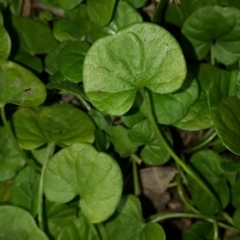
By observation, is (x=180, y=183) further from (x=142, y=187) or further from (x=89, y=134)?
(x=89, y=134)

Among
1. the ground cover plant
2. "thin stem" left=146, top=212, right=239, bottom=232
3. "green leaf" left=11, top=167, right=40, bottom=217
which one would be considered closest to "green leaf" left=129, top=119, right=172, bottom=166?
the ground cover plant

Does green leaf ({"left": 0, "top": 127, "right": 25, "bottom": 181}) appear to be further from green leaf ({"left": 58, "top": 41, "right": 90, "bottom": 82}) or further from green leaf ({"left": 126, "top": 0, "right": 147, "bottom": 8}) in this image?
green leaf ({"left": 126, "top": 0, "right": 147, "bottom": 8})

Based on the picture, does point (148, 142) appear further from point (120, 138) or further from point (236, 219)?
point (236, 219)

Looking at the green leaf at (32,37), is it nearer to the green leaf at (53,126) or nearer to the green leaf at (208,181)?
the green leaf at (53,126)

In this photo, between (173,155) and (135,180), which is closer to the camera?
(173,155)

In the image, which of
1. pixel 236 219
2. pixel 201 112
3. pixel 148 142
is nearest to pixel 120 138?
pixel 148 142
